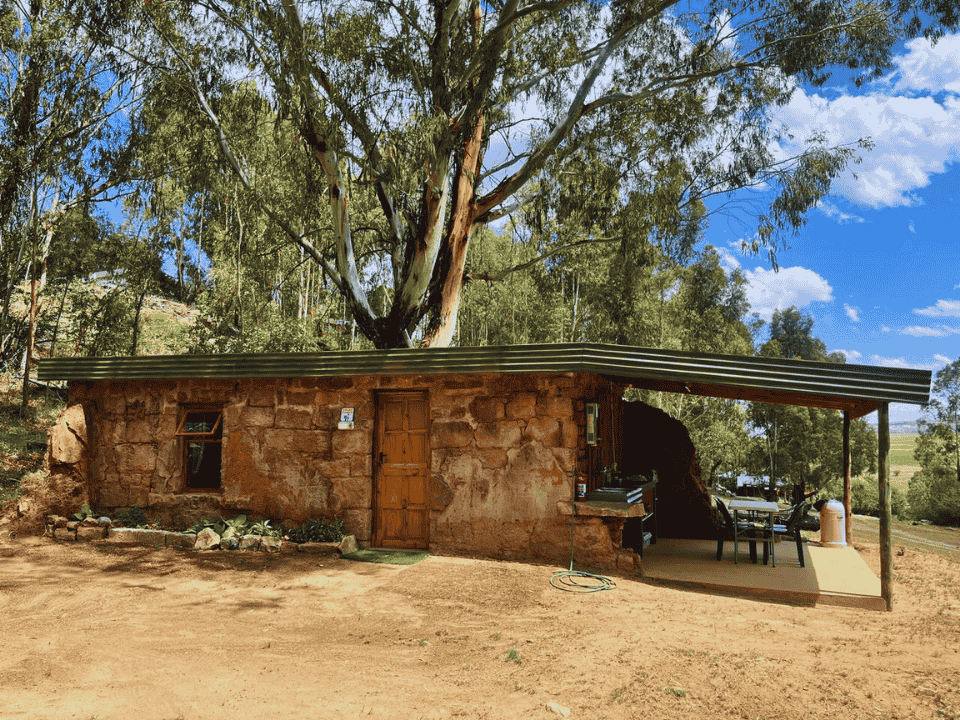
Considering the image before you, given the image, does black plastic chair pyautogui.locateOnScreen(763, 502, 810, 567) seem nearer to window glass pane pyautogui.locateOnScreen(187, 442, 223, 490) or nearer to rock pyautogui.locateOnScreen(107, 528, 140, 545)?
window glass pane pyautogui.locateOnScreen(187, 442, 223, 490)

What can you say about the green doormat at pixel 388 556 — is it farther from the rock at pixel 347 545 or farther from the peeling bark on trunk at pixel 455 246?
the peeling bark on trunk at pixel 455 246

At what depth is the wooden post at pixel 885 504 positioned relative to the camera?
20.9 ft

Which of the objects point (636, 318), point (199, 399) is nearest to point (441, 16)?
point (199, 399)

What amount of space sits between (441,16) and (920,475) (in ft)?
98.3

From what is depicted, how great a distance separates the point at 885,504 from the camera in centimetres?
649

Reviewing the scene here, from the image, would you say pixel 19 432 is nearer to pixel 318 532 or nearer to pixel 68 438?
pixel 68 438

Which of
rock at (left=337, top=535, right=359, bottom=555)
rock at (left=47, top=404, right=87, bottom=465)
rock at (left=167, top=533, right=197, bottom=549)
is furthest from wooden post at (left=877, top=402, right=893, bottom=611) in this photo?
rock at (left=47, top=404, right=87, bottom=465)

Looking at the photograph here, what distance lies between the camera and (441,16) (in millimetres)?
12383

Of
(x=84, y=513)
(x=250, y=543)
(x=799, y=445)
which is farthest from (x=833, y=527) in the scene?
(x=799, y=445)

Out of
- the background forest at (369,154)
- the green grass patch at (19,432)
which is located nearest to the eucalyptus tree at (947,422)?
the background forest at (369,154)

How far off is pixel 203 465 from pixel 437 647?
6269mm

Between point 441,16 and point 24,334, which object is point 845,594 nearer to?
point 441,16

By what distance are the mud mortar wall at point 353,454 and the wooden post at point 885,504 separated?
252 centimetres

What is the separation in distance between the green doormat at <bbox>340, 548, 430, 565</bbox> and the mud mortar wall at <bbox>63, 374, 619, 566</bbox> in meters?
0.23
